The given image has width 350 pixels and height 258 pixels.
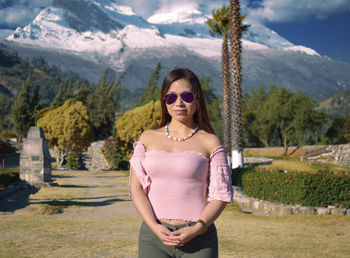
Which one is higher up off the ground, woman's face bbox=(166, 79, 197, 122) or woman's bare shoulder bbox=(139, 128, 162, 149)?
woman's face bbox=(166, 79, 197, 122)

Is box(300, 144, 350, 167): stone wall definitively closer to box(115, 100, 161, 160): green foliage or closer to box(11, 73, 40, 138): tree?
box(115, 100, 161, 160): green foliage

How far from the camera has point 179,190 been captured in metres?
2.70

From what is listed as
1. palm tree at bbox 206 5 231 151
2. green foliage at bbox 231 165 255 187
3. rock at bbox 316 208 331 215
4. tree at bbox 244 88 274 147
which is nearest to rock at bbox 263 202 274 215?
rock at bbox 316 208 331 215

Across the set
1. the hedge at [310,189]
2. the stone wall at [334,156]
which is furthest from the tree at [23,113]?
the hedge at [310,189]

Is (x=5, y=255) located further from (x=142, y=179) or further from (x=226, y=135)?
(x=226, y=135)

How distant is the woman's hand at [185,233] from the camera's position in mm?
2537

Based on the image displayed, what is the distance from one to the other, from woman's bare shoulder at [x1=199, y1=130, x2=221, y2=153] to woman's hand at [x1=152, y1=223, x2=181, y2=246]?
70 cm

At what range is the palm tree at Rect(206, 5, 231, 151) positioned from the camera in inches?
1070

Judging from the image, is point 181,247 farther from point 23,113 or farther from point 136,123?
point 23,113

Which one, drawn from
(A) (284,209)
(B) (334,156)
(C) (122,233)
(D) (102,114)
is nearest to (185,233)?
(C) (122,233)

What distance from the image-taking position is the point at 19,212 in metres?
12.8

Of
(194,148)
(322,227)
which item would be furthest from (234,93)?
(194,148)

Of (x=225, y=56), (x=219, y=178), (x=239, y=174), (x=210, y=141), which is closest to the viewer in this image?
(x=219, y=178)

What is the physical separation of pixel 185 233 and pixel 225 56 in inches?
1008
